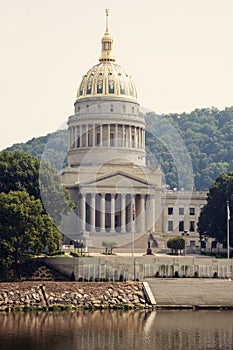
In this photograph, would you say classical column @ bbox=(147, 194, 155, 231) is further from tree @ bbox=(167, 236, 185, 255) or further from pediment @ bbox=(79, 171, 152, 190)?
tree @ bbox=(167, 236, 185, 255)

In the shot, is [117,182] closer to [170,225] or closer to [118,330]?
[170,225]

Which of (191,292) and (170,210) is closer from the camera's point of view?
(191,292)

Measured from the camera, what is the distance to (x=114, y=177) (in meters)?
150

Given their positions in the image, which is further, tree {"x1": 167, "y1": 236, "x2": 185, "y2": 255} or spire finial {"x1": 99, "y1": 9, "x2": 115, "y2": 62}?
spire finial {"x1": 99, "y1": 9, "x2": 115, "y2": 62}

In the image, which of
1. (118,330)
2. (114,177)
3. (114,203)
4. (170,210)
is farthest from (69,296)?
(170,210)

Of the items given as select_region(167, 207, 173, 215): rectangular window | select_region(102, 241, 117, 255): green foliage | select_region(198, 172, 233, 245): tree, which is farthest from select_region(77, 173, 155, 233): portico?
select_region(102, 241, 117, 255): green foliage

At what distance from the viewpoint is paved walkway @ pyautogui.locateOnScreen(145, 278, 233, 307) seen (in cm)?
9856

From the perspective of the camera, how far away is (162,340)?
79.3 metres

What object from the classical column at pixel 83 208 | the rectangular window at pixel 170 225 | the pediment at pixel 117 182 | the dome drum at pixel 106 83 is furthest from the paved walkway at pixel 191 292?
the dome drum at pixel 106 83

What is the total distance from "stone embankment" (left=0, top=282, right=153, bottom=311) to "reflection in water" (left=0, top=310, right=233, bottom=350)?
124 inches

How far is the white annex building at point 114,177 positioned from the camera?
480ft

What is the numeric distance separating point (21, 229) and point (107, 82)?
64.1 m

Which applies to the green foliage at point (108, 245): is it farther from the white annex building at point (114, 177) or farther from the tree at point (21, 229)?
the tree at point (21, 229)

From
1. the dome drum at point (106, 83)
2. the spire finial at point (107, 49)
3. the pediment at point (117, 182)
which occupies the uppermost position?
the spire finial at point (107, 49)
